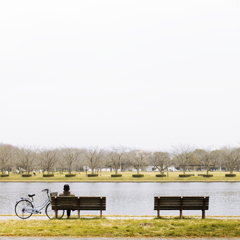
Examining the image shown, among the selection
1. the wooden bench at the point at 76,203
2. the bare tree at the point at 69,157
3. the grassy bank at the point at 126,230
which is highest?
the bare tree at the point at 69,157

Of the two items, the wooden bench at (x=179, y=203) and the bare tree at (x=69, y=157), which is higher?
the bare tree at (x=69, y=157)

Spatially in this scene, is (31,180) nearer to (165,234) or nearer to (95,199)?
(95,199)

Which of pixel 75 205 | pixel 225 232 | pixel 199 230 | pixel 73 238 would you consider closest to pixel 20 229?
pixel 73 238

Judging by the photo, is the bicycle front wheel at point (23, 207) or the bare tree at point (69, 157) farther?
the bare tree at point (69, 157)

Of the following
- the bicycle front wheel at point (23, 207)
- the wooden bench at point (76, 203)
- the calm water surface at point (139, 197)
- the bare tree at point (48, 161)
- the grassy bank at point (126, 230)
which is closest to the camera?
the grassy bank at point (126, 230)

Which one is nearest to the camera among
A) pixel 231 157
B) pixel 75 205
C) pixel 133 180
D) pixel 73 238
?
pixel 73 238

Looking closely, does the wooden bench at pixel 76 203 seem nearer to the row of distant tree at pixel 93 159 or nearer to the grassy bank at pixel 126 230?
the grassy bank at pixel 126 230

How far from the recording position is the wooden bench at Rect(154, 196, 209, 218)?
42.6 ft

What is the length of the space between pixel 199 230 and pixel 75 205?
16.3 ft

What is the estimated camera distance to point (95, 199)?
13.0 m

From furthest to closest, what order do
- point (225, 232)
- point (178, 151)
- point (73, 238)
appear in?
1. point (178, 151)
2. point (225, 232)
3. point (73, 238)

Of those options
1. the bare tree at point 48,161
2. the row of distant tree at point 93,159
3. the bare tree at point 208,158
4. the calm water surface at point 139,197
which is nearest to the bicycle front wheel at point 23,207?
the calm water surface at point 139,197

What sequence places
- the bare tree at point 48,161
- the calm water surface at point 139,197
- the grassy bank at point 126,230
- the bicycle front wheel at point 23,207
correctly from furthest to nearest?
the bare tree at point 48,161, the calm water surface at point 139,197, the bicycle front wheel at point 23,207, the grassy bank at point 126,230

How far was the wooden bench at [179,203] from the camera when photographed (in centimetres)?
1298
